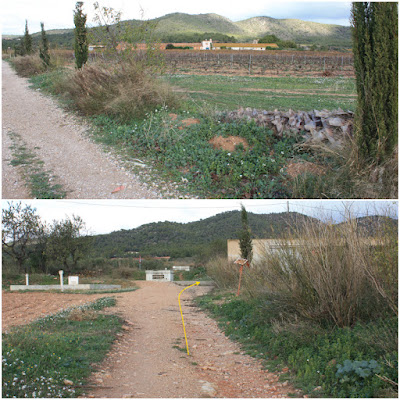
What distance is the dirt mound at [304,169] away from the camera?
7953 millimetres

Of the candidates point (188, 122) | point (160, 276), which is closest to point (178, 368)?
point (188, 122)

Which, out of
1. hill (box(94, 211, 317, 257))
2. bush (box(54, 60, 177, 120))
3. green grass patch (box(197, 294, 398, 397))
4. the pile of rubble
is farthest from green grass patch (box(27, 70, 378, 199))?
hill (box(94, 211, 317, 257))

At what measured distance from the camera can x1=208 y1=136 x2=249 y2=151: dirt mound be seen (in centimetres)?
908

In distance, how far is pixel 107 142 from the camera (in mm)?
10375

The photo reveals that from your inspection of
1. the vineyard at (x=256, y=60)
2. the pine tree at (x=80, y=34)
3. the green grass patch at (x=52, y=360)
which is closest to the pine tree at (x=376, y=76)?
the green grass patch at (x=52, y=360)

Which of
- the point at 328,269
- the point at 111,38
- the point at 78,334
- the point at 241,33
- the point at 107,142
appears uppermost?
the point at 241,33

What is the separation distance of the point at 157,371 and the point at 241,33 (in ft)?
328

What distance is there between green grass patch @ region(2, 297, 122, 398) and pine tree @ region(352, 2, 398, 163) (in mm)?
6058

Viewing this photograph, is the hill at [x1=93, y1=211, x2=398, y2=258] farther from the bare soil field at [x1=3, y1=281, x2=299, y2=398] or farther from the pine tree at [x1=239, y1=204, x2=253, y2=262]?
the bare soil field at [x1=3, y1=281, x2=299, y2=398]

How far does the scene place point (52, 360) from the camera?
4.71m

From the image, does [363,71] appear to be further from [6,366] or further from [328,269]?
[6,366]

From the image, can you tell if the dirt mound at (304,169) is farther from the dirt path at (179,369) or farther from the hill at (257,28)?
the hill at (257,28)

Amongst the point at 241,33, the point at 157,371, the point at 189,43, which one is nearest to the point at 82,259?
the point at 157,371

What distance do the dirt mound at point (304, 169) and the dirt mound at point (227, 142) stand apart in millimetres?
1313
